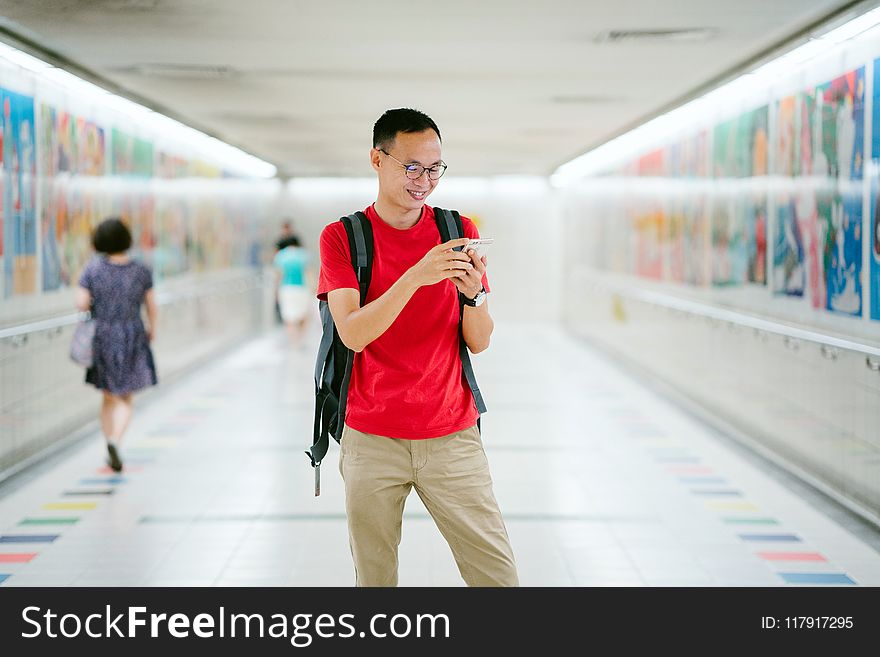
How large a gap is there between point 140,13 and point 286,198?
15654 millimetres

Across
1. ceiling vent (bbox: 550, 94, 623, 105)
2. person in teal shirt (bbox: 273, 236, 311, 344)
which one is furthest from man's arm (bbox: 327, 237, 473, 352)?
person in teal shirt (bbox: 273, 236, 311, 344)

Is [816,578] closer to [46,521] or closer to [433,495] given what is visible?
[433,495]

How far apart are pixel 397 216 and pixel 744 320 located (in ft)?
19.7

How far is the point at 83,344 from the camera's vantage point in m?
7.10

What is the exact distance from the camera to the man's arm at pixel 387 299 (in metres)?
2.68

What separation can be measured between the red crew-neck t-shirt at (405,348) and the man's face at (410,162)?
132 millimetres

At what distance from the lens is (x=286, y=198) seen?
72.1ft

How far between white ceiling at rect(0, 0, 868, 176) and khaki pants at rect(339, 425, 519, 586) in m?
3.77

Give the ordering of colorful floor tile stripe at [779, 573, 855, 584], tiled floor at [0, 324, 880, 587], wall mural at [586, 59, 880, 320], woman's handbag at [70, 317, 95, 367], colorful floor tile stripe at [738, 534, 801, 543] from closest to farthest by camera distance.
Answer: colorful floor tile stripe at [779, 573, 855, 584]
tiled floor at [0, 324, 880, 587]
colorful floor tile stripe at [738, 534, 801, 543]
wall mural at [586, 59, 880, 320]
woman's handbag at [70, 317, 95, 367]

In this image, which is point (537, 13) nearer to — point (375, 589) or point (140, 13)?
point (140, 13)

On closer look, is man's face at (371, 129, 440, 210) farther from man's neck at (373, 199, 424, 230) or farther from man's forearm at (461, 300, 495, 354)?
man's forearm at (461, 300, 495, 354)

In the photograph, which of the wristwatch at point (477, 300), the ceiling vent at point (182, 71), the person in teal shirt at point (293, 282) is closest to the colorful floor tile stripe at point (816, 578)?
the wristwatch at point (477, 300)

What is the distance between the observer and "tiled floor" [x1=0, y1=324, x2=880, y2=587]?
17.0 ft

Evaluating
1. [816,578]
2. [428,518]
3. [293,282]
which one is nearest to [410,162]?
[816,578]
